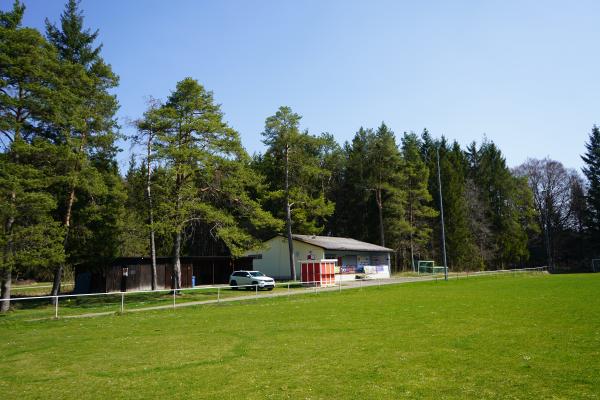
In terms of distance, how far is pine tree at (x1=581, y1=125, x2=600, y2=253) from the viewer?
72250 mm

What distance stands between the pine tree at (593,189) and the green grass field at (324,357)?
6550cm

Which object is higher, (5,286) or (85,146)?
(85,146)

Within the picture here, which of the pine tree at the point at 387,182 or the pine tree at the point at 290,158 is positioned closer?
the pine tree at the point at 290,158

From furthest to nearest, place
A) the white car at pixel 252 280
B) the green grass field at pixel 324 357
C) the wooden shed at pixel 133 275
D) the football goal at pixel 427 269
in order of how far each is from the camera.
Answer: the football goal at pixel 427 269 → the wooden shed at pixel 133 275 → the white car at pixel 252 280 → the green grass field at pixel 324 357

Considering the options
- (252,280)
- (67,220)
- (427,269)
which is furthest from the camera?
(427,269)

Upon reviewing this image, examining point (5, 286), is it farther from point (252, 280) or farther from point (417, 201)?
point (417, 201)

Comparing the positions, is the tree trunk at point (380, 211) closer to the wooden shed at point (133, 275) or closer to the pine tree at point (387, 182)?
the pine tree at point (387, 182)

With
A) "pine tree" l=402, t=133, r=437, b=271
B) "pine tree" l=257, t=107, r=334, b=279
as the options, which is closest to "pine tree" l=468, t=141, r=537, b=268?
"pine tree" l=402, t=133, r=437, b=271

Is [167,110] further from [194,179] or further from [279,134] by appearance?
[279,134]

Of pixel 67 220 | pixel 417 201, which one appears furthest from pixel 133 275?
pixel 417 201

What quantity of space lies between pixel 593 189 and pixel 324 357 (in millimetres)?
79221

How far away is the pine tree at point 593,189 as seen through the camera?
7225 cm

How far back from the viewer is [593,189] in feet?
241

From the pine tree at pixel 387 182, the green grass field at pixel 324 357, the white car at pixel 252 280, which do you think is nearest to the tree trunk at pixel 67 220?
the white car at pixel 252 280
